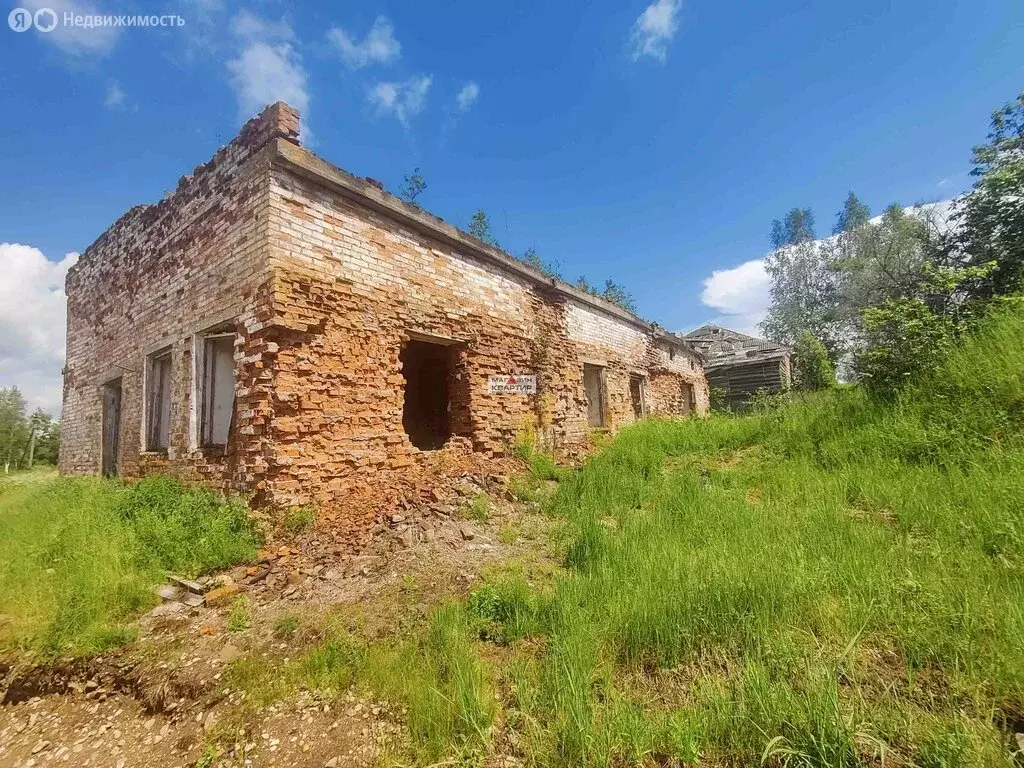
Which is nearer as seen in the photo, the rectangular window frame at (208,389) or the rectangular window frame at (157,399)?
the rectangular window frame at (208,389)

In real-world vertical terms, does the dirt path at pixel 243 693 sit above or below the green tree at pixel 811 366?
below

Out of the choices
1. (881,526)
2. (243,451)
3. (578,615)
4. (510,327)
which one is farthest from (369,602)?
(510,327)

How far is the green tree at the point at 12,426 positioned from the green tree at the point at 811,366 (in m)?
50.3

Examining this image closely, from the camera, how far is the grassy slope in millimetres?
1948

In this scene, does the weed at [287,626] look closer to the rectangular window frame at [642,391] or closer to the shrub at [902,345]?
the shrub at [902,345]

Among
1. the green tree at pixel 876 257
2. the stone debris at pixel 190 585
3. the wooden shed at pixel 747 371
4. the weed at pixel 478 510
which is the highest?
the green tree at pixel 876 257

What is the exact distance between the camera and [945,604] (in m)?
2.47

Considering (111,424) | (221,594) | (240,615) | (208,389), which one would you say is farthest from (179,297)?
(240,615)

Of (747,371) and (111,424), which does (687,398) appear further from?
(111,424)

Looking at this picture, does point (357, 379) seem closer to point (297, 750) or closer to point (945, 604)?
point (297, 750)

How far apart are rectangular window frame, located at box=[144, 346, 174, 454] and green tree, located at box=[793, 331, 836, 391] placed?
1912 centimetres

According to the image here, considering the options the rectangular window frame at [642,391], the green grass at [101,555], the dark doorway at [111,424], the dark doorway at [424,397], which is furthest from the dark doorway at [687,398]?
the dark doorway at [111,424]

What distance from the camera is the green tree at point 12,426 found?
3441cm

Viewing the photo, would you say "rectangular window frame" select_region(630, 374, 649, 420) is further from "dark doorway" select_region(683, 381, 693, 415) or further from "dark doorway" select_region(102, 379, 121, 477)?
"dark doorway" select_region(102, 379, 121, 477)
